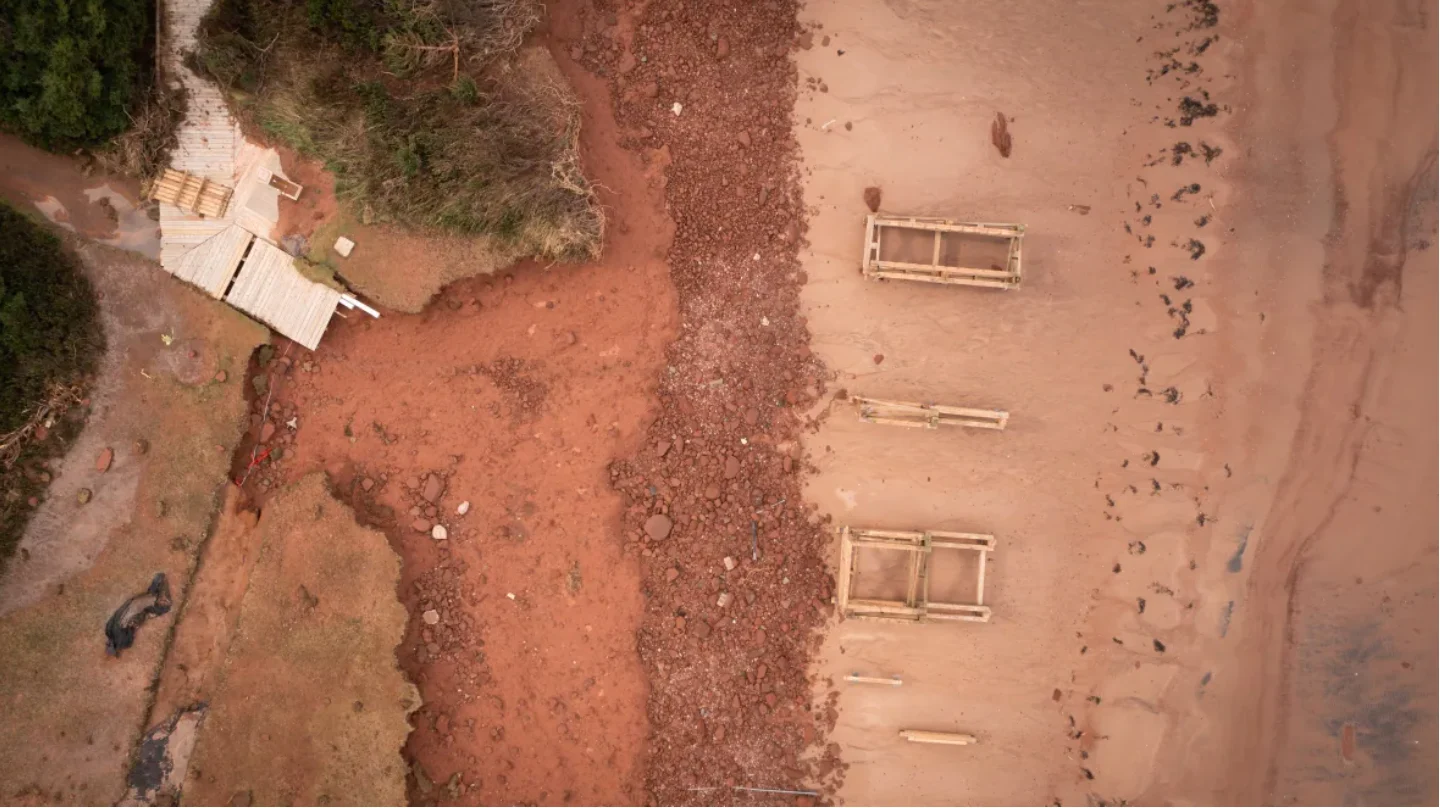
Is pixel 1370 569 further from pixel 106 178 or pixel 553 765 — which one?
pixel 106 178

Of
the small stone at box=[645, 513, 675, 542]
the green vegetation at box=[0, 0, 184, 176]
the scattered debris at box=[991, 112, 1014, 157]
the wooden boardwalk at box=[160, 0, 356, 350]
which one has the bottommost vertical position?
the small stone at box=[645, 513, 675, 542]

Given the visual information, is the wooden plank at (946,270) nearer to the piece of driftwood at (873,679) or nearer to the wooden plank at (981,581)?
the wooden plank at (981,581)

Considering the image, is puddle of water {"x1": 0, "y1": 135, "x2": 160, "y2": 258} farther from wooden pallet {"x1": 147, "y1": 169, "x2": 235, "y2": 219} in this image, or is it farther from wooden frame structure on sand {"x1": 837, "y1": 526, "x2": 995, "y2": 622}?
wooden frame structure on sand {"x1": 837, "y1": 526, "x2": 995, "y2": 622}

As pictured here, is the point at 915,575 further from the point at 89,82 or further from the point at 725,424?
the point at 89,82

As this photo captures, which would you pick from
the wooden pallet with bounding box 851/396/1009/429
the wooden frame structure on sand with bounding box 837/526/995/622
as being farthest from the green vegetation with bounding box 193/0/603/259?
the wooden frame structure on sand with bounding box 837/526/995/622

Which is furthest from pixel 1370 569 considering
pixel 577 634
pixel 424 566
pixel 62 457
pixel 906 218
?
pixel 62 457

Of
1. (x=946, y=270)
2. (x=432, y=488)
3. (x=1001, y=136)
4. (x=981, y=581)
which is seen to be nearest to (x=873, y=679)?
(x=981, y=581)
